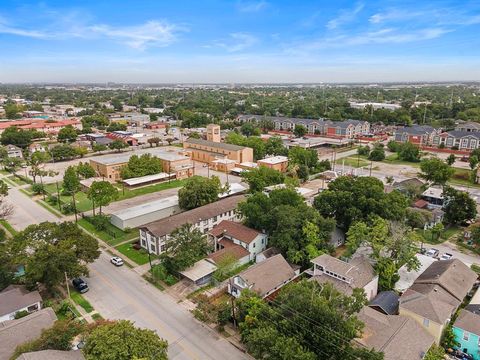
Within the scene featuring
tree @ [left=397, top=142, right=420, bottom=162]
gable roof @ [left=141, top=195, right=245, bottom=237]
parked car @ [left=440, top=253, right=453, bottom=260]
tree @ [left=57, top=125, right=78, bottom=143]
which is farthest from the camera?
tree @ [left=57, top=125, right=78, bottom=143]

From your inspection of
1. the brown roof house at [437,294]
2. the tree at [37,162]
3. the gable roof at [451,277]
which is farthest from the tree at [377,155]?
the tree at [37,162]

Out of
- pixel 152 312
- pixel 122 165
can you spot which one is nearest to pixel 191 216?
pixel 152 312

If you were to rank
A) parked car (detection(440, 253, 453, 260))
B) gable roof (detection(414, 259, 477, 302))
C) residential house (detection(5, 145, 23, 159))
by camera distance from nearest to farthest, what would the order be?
gable roof (detection(414, 259, 477, 302))
parked car (detection(440, 253, 453, 260))
residential house (detection(5, 145, 23, 159))

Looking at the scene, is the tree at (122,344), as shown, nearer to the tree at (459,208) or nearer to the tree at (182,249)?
the tree at (182,249)

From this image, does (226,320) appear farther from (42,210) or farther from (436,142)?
A: (436,142)

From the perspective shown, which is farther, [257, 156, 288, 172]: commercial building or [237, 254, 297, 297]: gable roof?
[257, 156, 288, 172]: commercial building

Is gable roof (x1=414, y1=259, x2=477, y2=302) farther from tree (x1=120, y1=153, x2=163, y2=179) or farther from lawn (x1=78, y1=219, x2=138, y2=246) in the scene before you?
tree (x1=120, y1=153, x2=163, y2=179)

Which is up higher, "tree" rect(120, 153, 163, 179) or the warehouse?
"tree" rect(120, 153, 163, 179)

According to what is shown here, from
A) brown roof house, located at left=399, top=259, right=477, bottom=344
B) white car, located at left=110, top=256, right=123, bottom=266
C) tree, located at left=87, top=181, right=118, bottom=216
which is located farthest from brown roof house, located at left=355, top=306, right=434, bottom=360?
tree, located at left=87, top=181, right=118, bottom=216
